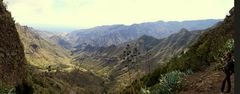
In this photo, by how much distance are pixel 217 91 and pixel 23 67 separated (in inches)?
1568

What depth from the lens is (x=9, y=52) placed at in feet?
166

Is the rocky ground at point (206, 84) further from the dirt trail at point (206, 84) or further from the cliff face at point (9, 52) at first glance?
the cliff face at point (9, 52)

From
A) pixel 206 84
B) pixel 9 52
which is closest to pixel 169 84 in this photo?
pixel 206 84

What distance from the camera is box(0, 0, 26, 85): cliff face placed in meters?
46.3

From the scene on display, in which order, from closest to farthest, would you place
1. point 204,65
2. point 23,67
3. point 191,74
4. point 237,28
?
1. point 237,28
2. point 191,74
3. point 204,65
4. point 23,67

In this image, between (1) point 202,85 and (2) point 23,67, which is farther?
(2) point 23,67

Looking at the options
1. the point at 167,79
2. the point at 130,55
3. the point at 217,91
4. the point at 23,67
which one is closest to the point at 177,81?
the point at 167,79

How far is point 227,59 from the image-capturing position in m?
11.5

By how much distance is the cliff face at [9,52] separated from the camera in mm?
46312

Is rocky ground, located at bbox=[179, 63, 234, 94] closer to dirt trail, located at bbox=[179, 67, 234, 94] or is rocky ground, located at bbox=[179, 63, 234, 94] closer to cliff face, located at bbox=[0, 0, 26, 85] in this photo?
dirt trail, located at bbox=[179, 67, 234, 94]

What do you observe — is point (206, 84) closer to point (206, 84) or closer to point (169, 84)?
point (206, 84)

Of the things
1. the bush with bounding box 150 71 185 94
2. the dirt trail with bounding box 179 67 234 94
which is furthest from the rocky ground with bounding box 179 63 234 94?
the bush with bounding box 150 71 185 94

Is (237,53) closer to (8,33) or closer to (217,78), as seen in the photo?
(217,78)

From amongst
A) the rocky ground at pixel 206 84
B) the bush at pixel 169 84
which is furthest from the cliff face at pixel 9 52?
the bush at pixel 169 84
